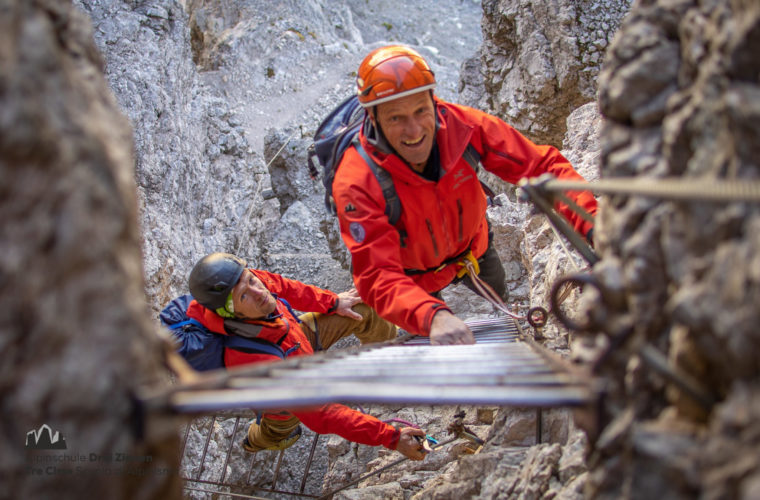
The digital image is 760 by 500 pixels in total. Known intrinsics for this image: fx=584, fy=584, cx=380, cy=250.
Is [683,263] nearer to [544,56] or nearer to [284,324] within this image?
[284,324]

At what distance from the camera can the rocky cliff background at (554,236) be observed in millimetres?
1655

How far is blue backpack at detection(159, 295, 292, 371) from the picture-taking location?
516 centimetres

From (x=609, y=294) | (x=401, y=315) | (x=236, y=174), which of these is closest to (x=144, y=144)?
(x=236, y=174)

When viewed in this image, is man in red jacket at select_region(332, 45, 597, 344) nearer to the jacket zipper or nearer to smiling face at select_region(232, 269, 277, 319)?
the jacket zipper

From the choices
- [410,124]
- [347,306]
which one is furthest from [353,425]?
[410,124]

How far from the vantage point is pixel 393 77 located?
4098 mm

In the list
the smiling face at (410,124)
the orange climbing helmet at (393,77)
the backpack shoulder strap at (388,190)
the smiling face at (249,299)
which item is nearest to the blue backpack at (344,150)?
the backpack shoulder strap at (388,190)

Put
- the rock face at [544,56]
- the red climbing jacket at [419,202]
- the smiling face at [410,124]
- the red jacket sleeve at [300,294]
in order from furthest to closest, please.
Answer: the rock face at [544,56] < the red jacket sleeve at [300,294] < the smiling face at [410,124] < the red climbing jacket at [419,202]

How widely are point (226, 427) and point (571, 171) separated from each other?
246 inches

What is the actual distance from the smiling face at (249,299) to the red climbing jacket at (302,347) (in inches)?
4.6

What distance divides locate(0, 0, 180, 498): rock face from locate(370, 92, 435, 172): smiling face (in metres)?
2.58

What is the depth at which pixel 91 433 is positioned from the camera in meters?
1.75

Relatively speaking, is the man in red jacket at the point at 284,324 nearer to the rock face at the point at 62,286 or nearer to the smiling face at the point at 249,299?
the smiling face at the point at 249,299

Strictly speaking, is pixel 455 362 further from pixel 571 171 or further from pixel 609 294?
pixel 571 171
